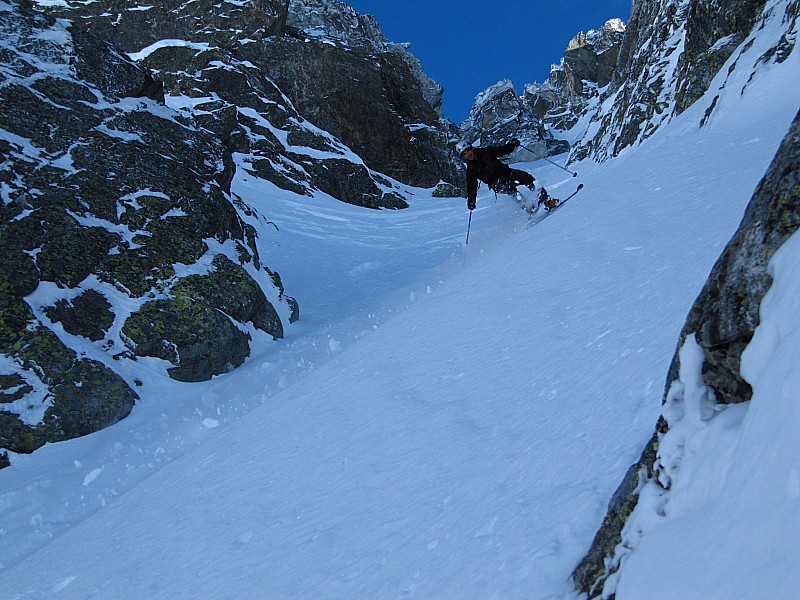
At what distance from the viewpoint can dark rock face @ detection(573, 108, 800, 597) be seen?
1875mm

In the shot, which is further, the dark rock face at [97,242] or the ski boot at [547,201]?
the ski boot at [547,201]

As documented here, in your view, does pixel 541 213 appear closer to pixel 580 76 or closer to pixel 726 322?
pixel 726 322

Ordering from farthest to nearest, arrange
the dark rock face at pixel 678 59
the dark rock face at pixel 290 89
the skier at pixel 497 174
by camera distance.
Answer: the dark rock face at pixel 290 89 < the dark rock face at pixel 678 59 < the skier at pixel 497 174

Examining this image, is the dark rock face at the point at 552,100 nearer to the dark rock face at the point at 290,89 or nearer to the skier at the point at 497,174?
the dark rock face at the point at 290,89

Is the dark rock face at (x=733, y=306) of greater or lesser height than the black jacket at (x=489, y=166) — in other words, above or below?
below

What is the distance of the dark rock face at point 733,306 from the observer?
1875 millimetres

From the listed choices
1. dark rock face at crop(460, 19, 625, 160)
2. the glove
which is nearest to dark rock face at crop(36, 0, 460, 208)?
dark rock face at crop(460, 19, 625, 160)

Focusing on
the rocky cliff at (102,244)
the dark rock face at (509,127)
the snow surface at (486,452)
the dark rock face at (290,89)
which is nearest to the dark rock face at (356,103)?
the dark rock face at (290,89)

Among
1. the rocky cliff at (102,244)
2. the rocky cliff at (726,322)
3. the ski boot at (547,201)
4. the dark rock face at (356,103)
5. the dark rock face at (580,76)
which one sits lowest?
the rocky cliff at (102,244)

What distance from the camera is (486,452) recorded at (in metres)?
3.72

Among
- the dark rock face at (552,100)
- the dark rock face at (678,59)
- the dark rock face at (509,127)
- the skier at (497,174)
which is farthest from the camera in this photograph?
the dark rock face at (552,100)

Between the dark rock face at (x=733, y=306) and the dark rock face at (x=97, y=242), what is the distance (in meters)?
9.11

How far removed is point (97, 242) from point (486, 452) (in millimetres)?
10844

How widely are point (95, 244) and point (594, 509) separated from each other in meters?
11.9
